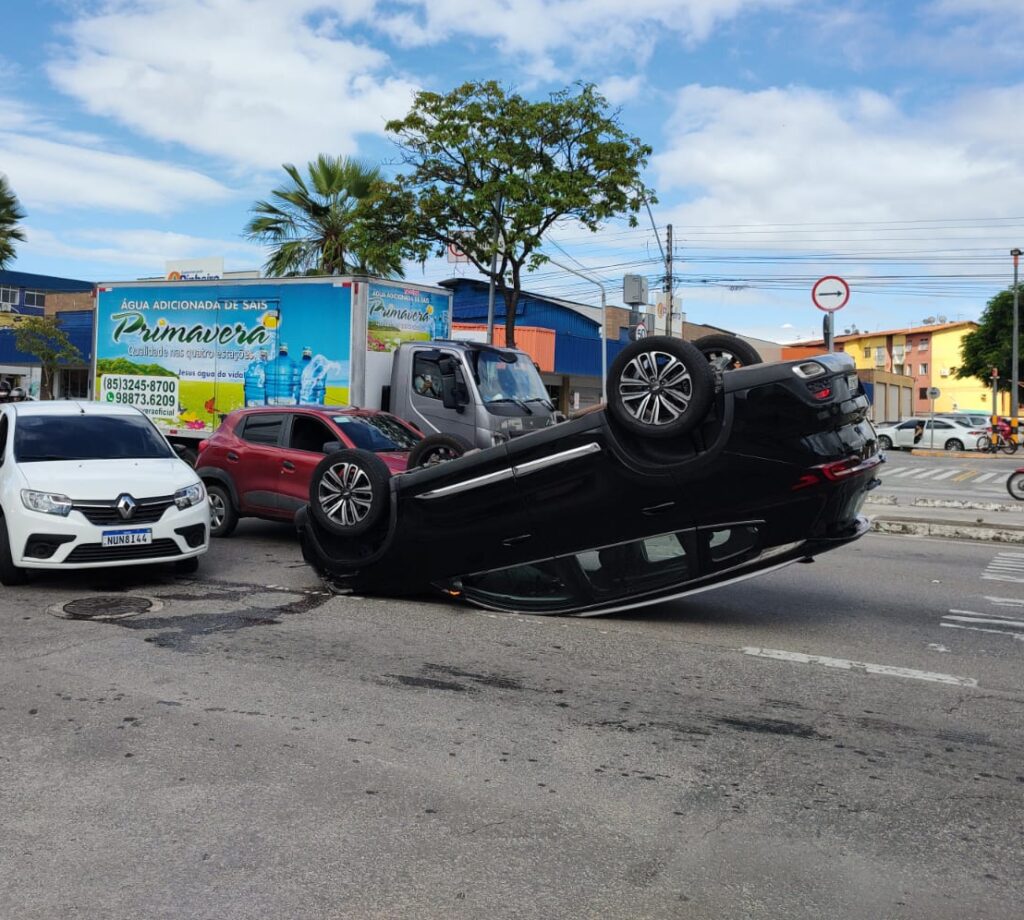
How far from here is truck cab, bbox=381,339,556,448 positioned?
13.3 m

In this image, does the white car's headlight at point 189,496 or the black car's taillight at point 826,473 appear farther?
the white car's headlight at point 189,496

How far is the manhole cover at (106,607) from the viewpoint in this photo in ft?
24.3

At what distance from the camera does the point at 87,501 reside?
8.16m

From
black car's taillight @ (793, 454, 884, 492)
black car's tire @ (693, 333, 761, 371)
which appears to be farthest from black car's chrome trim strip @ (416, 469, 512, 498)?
black car's taillight @ (793, 454, 884, 492)

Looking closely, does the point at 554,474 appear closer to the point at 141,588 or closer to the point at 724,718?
the point at 724,718

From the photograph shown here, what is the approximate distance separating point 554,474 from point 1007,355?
177ft

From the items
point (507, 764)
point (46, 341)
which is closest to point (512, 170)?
point (507, 764)

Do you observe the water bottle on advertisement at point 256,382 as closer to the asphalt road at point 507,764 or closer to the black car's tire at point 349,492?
the black car's tire at point 349,492

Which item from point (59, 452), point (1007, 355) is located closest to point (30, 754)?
point (59, 452)

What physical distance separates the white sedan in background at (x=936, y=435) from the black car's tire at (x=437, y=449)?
33298 millimetres

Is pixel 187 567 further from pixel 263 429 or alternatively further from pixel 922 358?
pixel 922 358

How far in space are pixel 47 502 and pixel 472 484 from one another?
3.62m

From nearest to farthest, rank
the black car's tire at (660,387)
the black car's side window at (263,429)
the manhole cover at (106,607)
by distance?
the black car's tire at (660,387)
the manhole cover at (106,607)
the black car's side window at (263,429)

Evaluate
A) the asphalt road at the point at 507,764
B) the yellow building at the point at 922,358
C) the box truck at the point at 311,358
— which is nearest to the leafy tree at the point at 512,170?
the box truck at the point at 311,358
